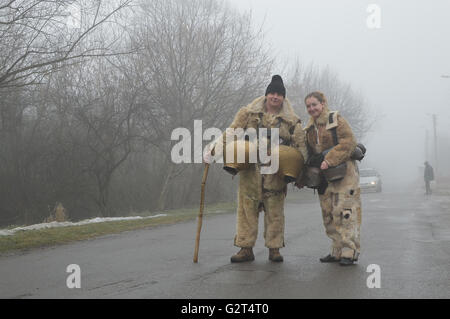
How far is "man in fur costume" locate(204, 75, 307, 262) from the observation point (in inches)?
251

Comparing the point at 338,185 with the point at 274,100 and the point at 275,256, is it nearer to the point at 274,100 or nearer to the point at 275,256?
the point at 275,256

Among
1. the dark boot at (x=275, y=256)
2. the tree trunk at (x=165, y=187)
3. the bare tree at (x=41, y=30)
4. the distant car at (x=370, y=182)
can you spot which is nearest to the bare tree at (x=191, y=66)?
the tree trunk at (x=165, y=187)

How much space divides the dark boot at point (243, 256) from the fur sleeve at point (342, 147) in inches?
55.6

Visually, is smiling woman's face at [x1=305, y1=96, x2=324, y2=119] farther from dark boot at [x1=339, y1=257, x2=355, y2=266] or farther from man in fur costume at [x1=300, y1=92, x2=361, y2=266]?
dark boot at [x1=339, y1=257, x2=355, y2=266]

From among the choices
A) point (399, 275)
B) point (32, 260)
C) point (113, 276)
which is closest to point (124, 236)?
point (32, 260)

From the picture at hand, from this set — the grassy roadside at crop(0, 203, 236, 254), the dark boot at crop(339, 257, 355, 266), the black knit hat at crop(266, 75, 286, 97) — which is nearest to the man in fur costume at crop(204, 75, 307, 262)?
the black knit hat at crop(266, 75, 286, 97)

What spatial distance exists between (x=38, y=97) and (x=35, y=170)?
2971 millimetres

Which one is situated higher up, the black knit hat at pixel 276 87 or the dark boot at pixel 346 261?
the black knit hat at pixel 276 87

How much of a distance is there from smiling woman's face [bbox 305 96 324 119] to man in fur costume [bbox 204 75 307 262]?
21cm

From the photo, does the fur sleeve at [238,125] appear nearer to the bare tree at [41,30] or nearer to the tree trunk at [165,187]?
the bare tree at [41,30]

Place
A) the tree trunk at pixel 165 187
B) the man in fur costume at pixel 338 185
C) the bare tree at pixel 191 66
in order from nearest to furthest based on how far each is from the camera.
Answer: the man in fur costume at pixel 338 185
the bare tree at pixel 191 66
the tree trunk at pixel 165 187

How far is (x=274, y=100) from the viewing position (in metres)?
6.50

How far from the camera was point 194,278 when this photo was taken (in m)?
5.36

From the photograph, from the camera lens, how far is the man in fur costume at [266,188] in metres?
6.38
